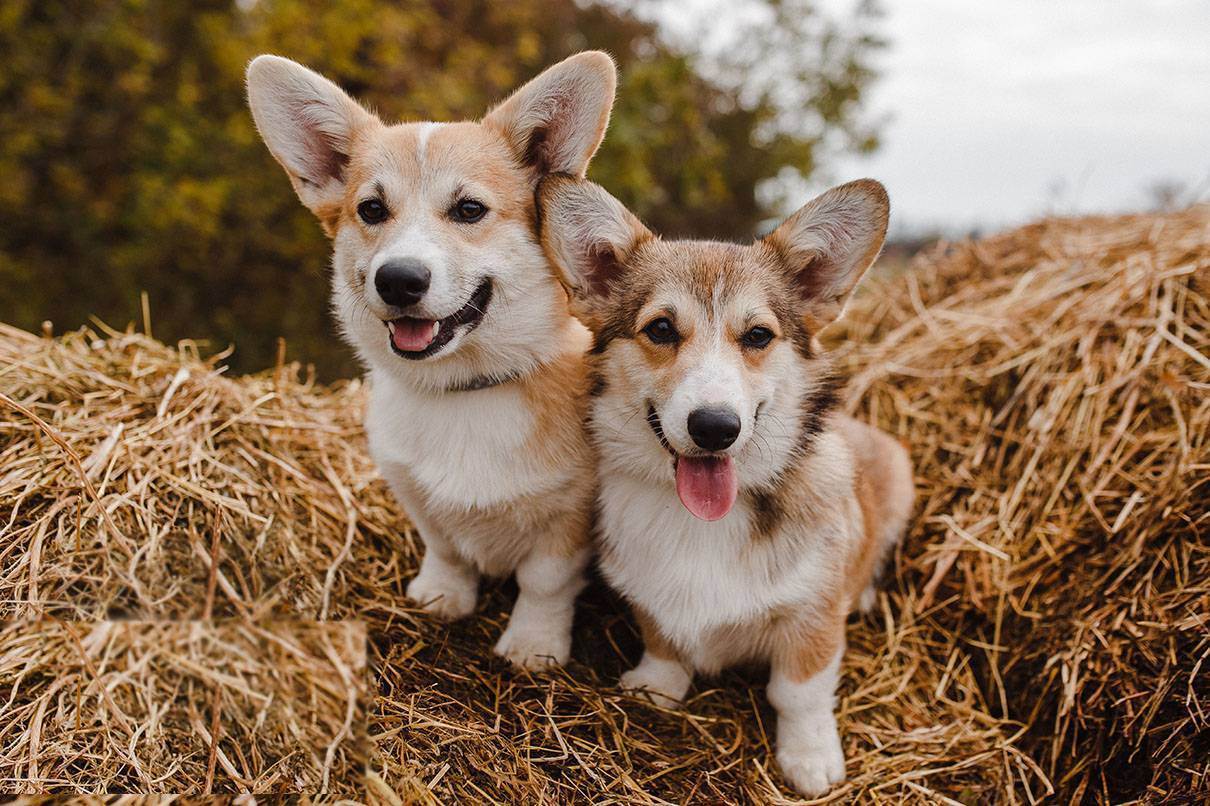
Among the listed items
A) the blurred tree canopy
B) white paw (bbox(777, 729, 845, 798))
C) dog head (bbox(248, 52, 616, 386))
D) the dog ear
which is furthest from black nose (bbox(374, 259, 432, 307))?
the blurred tree canopy

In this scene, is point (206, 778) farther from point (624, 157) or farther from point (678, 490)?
point (624, 157)

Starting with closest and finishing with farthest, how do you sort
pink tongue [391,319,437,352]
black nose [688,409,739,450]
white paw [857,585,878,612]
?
black nose [688,409,739,450]
pink tongue [391,319,437,352]
white paw [857,585,878,612]

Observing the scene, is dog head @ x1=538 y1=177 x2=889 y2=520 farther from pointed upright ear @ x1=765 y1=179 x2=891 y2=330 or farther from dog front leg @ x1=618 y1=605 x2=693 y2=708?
dog front leg @ x1=618 y1=605 x2=693 y2=708

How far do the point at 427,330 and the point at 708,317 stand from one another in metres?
0.84

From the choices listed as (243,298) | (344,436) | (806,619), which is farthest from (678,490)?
(243,298)

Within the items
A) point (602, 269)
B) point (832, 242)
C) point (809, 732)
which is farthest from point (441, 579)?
point (832, 242)

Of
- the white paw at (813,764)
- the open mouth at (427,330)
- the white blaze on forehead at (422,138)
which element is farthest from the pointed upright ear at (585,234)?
the white paw at (813,764)

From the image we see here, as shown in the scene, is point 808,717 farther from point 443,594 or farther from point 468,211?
point 468,211

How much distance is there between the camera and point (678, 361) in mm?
2441

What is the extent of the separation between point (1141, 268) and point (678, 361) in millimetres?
2676

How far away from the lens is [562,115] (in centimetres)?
281

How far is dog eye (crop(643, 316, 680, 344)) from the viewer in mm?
2545

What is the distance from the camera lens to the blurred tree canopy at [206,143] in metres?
6.60

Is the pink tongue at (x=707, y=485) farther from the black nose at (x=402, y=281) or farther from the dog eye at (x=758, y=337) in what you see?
the black nose at (x=402, y=281)
